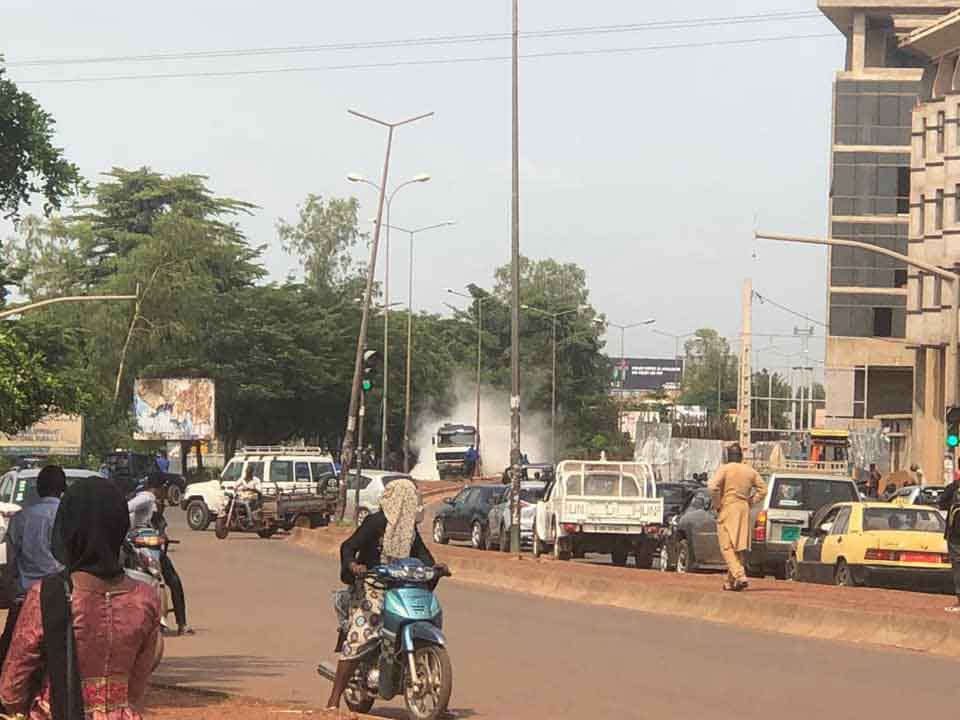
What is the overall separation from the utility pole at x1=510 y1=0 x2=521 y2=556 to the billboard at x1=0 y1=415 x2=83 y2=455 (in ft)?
146

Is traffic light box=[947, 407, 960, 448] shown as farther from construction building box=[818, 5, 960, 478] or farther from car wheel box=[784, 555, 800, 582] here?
construction building box=[818, 5, 960, 478]

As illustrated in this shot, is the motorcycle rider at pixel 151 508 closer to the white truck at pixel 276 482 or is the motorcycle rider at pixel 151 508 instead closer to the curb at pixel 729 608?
the curb at pixel 729 608

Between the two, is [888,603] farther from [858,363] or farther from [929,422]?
[858,363]

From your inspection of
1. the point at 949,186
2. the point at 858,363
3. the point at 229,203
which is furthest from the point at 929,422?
the point at 229,203

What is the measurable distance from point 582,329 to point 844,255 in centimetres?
2854

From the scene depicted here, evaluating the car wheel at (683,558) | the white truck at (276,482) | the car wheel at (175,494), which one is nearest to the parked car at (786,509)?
the car wheel at (683,558)

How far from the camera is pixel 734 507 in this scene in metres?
23.8

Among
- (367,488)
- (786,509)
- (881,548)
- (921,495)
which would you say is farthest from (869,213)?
(881,548)

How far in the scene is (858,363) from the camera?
316 feet

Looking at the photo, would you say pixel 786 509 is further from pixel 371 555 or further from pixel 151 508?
pixel 371 555

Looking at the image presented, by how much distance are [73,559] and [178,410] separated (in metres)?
78.0

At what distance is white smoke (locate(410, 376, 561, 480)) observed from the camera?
112m

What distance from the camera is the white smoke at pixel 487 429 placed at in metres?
112

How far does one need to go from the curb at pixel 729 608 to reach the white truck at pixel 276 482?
16121 millimetres
